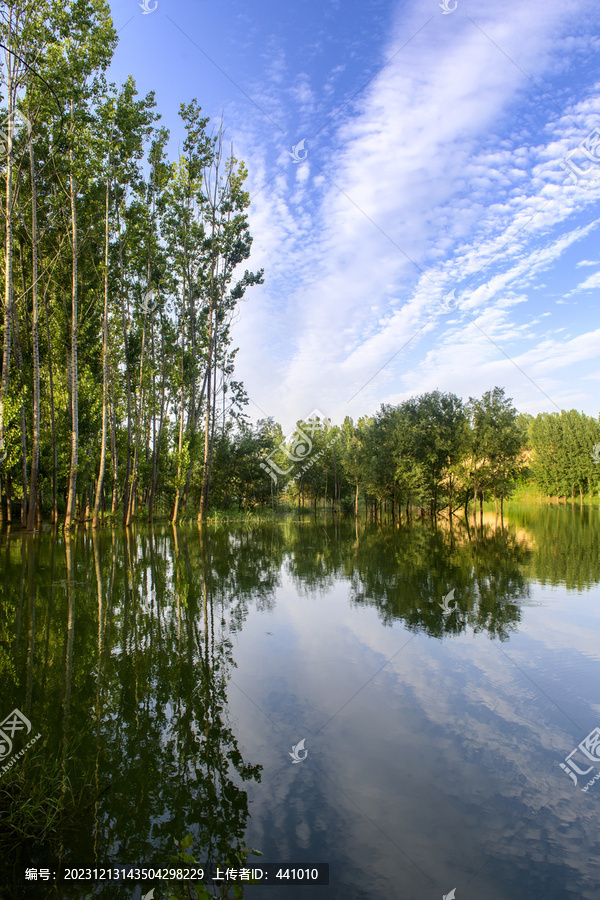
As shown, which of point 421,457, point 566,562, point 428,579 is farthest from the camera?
point 421,457

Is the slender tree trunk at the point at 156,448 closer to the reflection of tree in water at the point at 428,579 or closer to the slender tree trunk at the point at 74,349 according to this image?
the slender tree trunk at the point at 74,349

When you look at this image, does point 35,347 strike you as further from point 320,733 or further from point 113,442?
point 320,733

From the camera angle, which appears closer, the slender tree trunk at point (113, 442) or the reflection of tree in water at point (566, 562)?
the reflection of tree in water at point (566, 562)

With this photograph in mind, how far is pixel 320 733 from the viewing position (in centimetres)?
460

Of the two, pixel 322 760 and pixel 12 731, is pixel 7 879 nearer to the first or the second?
pixel 12 731

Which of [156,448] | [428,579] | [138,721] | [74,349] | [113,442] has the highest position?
[74,349]

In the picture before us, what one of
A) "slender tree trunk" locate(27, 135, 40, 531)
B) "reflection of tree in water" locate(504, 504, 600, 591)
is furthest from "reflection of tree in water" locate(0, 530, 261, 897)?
"slender tree trunk" locate(27, 135, 40, 531)

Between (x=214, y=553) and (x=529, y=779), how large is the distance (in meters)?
13.6

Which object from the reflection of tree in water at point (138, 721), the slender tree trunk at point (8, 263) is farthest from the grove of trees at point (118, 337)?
the reflection of tree in water at point (138, 721)

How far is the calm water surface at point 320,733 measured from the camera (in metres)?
3.06

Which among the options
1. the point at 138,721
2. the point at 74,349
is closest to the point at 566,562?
the point at 138,721

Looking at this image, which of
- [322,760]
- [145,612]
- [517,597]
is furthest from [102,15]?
[322,760]

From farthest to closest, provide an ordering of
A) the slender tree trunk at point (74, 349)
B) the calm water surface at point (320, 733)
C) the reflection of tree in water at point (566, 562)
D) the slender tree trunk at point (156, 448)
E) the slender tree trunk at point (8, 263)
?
the slender tree trunk at point (156, 448) < the slender tree trunk at point (74, 349) < the slender tree trunk at point (8, 263) < the reflection of tree in water at point (566, 562) < the calm water surface at point (320, 733)

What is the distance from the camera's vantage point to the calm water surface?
3.06m
